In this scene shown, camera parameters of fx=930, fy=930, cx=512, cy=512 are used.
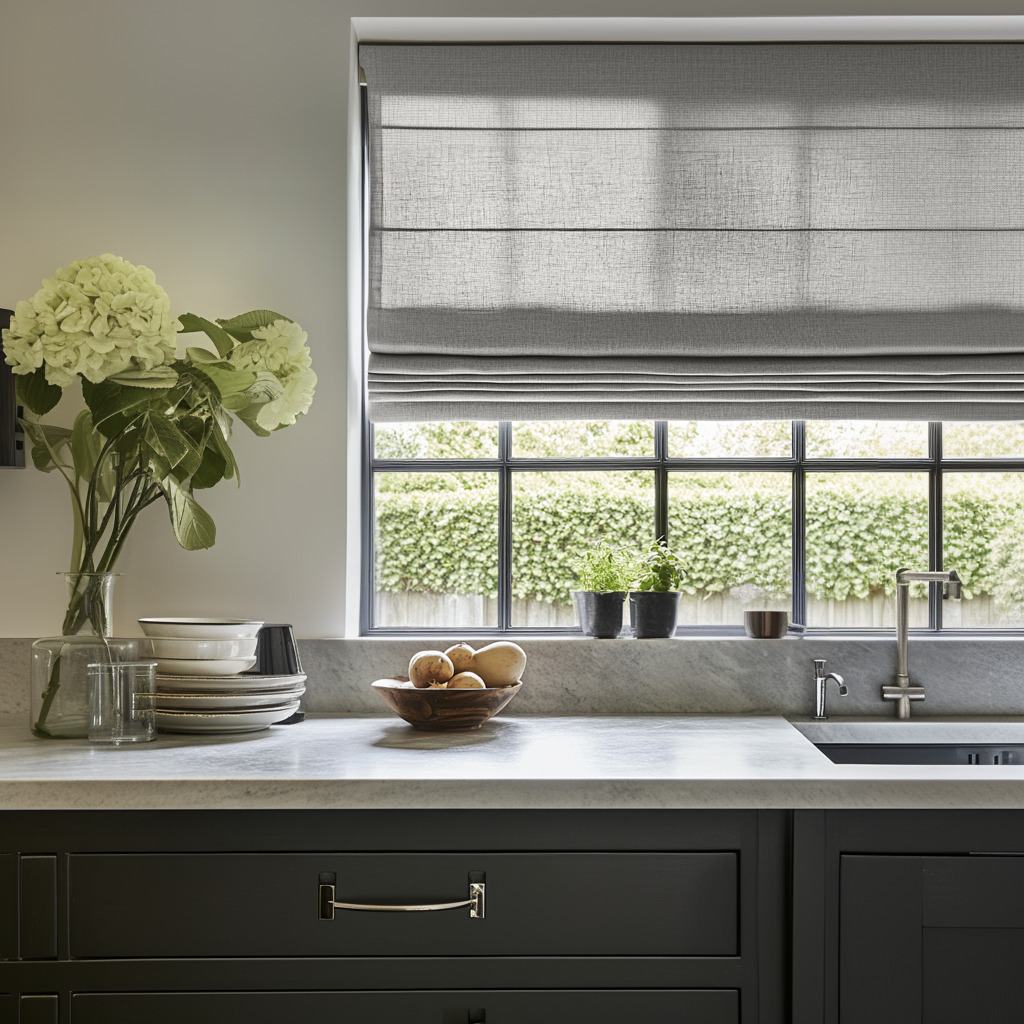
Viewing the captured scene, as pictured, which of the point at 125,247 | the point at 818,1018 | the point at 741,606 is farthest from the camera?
the point at 741,606

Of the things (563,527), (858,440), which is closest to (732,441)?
(858,440)

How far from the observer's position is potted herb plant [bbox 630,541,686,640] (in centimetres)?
215

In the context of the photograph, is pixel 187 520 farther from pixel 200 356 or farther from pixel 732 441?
pixel 732 441

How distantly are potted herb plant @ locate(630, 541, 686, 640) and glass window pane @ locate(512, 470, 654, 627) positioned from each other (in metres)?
0.16

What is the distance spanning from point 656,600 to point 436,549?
22.2 inches

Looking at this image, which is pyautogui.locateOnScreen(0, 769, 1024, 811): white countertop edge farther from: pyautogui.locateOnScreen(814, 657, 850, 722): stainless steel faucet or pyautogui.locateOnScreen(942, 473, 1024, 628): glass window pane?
pyautogui.locateOnScreen(942, 473, 1024, 628): glass window pane

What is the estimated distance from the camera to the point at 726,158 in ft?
7.32

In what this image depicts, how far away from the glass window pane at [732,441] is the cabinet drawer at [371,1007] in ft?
4.29

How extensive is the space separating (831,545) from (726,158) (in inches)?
38.6

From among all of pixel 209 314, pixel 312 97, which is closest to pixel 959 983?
pixel 209 314

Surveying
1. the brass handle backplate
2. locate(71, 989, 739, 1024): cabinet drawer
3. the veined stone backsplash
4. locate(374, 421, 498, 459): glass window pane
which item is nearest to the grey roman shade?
locate(374, 421, 498, 459): glass window pane

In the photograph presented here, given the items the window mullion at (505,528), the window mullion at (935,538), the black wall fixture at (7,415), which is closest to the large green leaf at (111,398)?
the black wall fixture at (7,415)

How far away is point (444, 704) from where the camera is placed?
179 centimetres

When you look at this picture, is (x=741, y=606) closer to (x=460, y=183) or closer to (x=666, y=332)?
(x=666, y=332)
